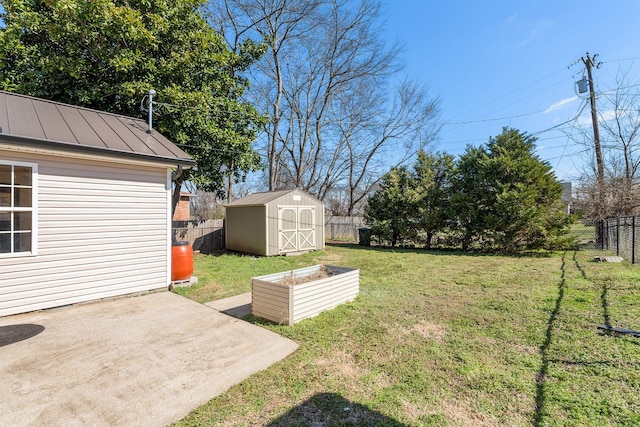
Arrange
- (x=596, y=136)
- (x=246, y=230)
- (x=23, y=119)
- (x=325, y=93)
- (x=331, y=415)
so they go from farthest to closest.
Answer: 1. (x=325, y=93)
2. (x=596, y=136)
3. (x=246, y=230)
4. (x=23, y=119)
5. (x=331, y=415)

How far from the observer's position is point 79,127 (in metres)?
5.01

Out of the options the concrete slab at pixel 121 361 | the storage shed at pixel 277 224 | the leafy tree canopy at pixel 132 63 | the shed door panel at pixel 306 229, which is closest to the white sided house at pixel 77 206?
the concrete slab at pixel 121 361

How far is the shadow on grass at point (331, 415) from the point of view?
2.08 m

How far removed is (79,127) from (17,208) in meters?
1.59

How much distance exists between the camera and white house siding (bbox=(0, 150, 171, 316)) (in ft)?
14.1

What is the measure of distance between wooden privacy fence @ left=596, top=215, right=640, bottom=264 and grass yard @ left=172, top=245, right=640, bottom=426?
10.0 ft

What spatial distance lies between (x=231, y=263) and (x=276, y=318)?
18.0 ft

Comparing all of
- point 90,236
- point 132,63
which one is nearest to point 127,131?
point 90,236

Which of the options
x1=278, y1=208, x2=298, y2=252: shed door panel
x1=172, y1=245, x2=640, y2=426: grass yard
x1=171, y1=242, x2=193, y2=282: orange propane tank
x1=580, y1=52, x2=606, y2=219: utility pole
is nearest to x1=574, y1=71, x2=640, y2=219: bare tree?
x1=580, y1=52, x2=606, y2=219: utility pole

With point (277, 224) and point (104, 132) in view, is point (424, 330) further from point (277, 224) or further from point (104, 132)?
point (277, 224)

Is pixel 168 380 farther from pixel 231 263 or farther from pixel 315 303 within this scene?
pixel 231 263

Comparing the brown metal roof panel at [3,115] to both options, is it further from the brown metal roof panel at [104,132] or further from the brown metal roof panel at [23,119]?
the brown metal roof panel at [104,132]

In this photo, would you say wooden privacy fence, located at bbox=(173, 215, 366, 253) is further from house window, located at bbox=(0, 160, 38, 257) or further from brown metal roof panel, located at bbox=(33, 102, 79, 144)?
house window, located at bbox=(0, 160, 38, 257)

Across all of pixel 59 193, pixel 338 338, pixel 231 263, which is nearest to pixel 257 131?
pixel 231 263
